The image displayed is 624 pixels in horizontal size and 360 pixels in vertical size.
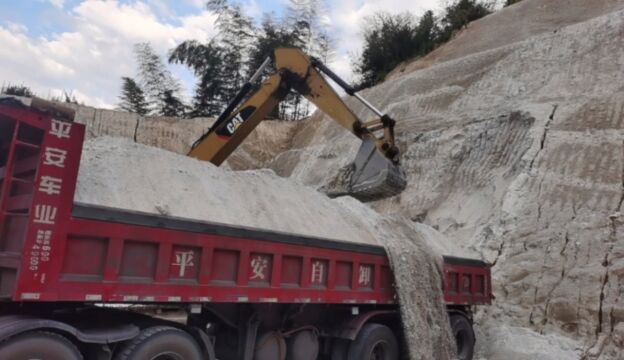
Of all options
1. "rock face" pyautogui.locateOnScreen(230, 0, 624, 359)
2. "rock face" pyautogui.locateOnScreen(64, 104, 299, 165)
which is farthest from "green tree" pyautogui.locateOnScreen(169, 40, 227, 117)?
"rock face" pyautogui.locateOnScreen(230, 0, 624, 359)

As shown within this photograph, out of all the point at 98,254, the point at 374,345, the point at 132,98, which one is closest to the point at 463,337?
the point at 374,345

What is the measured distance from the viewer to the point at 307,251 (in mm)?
6285

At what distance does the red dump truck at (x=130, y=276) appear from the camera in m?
4.16

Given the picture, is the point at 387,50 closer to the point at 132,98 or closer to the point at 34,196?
the point at 132,98

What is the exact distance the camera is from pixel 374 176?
9.90m

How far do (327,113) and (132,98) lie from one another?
21.5 m

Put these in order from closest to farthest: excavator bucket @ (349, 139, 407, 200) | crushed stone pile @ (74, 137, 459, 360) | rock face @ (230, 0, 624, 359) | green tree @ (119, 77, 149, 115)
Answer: crushed stone pile @ (74, 137, 459, 360) < excavator bucket @ (349, 139, 407, 200) < rock face @ (230, 0, 624, 359) < green tree @ (119, 77, 149, 115)

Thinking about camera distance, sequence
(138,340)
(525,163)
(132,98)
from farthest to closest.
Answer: (132,98) → (525,163) → (138,340)

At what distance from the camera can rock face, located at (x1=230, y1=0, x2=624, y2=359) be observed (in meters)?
10.2

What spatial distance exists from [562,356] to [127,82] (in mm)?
25949

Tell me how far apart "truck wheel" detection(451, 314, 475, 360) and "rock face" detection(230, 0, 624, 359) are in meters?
0.60

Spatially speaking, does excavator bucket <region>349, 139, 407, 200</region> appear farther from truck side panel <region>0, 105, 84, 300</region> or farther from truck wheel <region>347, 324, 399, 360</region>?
truck side panel <region>0, 105, 84, 300</region>

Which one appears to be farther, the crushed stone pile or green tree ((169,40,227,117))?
A: green tree ((169,40,227,117))

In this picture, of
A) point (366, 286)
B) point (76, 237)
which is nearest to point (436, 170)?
point (366, 286)
